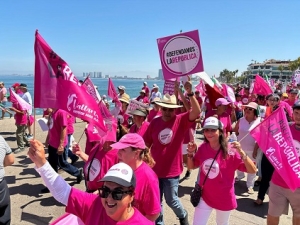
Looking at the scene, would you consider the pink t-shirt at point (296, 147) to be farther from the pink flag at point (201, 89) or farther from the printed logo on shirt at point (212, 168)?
the pink flag at point (201, 89)

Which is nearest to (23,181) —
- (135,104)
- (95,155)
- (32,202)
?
(32,202)

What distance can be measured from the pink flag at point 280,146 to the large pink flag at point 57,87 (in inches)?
79.2

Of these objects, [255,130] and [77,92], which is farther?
[255,130]

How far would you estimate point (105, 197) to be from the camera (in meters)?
1.89

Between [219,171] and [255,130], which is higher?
[255,130]

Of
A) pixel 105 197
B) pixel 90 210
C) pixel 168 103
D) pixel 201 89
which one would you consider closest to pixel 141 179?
pixel 90 210

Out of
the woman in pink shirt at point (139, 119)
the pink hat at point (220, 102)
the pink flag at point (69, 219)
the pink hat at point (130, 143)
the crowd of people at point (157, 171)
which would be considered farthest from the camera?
the pink hat at point (220, 102)

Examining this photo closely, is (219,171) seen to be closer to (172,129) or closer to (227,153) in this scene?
(227,153)

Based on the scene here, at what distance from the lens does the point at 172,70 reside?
449 centimetres

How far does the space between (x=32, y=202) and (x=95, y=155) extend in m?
2.54

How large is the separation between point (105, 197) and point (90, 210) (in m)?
0.32

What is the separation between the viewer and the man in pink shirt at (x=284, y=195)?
11.5 ft

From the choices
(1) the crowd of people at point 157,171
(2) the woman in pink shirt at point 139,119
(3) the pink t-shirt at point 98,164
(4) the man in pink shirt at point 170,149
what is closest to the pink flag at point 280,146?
(1) the crowd of people at point 157,171

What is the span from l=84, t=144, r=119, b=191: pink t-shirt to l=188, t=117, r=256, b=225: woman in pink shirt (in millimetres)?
1135
